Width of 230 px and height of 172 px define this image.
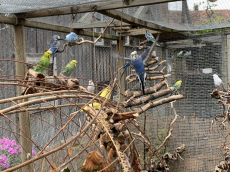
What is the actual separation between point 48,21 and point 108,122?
1.70 m

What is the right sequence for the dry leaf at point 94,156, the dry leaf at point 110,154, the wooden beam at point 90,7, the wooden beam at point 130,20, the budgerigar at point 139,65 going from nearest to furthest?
the dry leaf at point 94,156 → the dry leaf at point 110,154 → the wooden beam at point 90,7 → the wooden beam at point 130,20 → the budgerigar at point 139,65

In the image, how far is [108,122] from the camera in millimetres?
800

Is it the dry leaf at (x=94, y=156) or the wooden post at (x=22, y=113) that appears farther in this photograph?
the wooden post at (x=22, y=113)

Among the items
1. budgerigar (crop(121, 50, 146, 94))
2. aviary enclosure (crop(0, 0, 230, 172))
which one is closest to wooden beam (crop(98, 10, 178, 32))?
aviary enclosure (crop(0, 0, 230, 172))

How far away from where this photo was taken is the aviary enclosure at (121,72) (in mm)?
1589

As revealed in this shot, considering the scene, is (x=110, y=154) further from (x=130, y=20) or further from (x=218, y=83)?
(x=218, y=83)

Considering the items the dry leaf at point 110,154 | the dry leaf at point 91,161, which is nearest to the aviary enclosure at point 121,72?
the dry leaf at point 110,154

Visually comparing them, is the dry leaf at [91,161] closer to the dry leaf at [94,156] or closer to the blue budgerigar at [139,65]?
the dry leaf at [94,156]

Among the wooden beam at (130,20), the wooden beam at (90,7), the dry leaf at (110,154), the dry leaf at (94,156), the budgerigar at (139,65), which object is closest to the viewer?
the dry leaf at (94,156)

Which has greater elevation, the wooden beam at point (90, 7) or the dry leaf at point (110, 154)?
the wooden beam at point (90, 7)

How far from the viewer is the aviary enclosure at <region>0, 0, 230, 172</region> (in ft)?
5.21

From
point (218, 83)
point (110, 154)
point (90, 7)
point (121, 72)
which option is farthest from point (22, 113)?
point (218, 83)

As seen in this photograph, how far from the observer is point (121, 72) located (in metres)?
2.82

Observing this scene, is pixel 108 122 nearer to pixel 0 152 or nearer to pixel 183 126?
pixel 0 152
